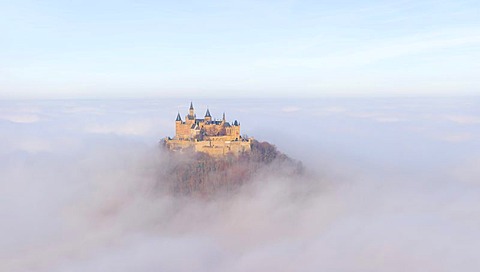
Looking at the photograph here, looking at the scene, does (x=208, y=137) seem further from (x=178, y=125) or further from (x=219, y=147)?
(x=178, y=125)

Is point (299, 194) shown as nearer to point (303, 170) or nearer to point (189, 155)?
point (303, 170)

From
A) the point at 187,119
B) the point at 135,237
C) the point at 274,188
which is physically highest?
the point at 187,119

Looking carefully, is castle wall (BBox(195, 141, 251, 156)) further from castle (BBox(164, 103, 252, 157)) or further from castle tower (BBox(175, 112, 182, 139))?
castle tower (BBox(175, 112, 182, 139))

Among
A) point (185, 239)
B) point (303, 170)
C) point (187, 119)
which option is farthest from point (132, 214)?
point (303, 170)

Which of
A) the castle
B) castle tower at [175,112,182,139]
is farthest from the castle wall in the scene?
castle tower at [175,112,182,139]

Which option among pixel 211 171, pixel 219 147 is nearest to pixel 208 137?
pixel 219 147

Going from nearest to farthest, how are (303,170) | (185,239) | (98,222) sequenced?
(185,239) → (98,222) → (303,170)

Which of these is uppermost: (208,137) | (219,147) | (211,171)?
(208,137)
